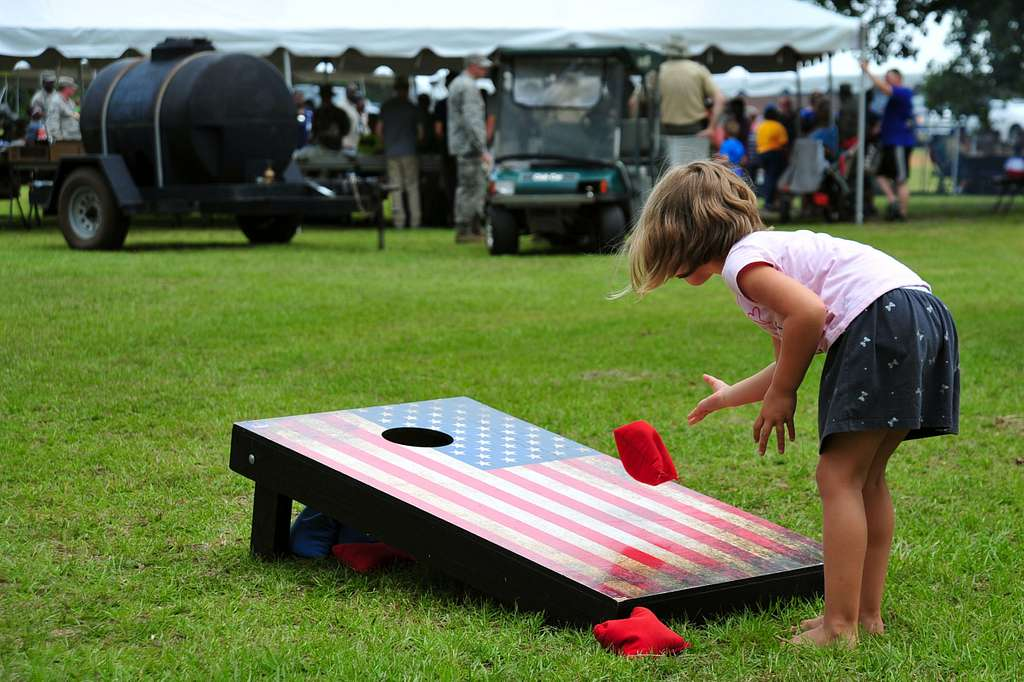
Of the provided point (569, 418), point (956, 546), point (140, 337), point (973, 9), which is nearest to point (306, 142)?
point (973, 9)

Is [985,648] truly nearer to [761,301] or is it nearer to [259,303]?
[761,301]

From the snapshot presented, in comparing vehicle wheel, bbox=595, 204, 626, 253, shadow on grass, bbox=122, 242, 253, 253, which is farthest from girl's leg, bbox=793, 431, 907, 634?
shadow on grass, bbox=122, 242, 253, 253

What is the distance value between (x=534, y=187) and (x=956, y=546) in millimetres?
10441

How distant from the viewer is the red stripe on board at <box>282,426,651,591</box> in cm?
331

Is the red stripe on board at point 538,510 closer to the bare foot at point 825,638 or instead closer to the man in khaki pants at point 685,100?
the bare foot at point 825,638

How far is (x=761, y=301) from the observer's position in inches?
120

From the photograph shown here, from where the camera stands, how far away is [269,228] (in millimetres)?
16391

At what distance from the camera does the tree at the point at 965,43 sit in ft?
78.0

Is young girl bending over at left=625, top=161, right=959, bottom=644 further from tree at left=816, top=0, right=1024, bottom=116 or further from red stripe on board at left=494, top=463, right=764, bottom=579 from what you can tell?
tree at left=816, top=0, right=1024, bottom=116

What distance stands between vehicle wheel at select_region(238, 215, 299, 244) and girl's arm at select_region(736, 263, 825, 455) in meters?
13.7

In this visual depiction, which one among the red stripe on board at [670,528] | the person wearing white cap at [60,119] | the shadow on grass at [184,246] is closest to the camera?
the red stripe on board at [670,528]

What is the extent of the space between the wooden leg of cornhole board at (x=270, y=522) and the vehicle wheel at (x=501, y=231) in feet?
35.1

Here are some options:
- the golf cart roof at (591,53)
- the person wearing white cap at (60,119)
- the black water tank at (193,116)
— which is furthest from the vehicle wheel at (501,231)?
the person wearing white cap at (60,119)

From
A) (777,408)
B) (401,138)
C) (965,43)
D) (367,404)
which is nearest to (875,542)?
(777,408)
